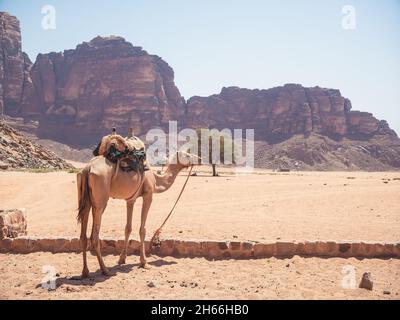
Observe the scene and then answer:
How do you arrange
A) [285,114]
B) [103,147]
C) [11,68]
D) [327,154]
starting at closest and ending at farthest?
[103,147] → [327,154] → [11,68] → [285,114]

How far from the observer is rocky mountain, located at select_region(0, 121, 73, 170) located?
3369cm

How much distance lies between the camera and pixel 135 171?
830 cm

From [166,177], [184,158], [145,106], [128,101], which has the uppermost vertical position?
[128,101]

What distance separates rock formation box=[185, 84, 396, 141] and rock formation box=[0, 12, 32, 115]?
217 ft

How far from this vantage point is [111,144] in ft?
26.1

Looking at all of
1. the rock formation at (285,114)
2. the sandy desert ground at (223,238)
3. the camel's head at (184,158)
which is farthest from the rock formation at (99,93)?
the camel's head at (184,158)

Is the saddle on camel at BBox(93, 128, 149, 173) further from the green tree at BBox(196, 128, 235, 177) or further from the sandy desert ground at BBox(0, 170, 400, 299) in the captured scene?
the green tree at BBox(196, 128, 235, 177)

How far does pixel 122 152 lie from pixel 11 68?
520 feet

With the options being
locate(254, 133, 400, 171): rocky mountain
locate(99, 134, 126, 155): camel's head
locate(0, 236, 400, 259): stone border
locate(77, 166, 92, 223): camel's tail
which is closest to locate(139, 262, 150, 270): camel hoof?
locate(0, 236, 400, 259): stone border

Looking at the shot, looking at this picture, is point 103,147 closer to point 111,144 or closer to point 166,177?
point 111,144

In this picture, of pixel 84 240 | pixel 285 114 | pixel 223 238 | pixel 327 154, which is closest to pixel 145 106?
pixel 285 114

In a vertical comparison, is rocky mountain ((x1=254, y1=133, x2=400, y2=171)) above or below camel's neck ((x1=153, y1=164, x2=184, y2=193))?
above
